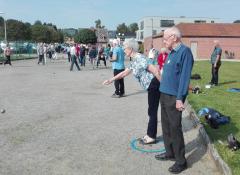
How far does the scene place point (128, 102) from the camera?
1120 centimetres

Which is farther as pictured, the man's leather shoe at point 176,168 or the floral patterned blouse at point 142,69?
the floral patterned blouse at point 142,69

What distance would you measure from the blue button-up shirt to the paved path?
1211 millimetres

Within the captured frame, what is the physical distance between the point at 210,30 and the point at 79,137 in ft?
191

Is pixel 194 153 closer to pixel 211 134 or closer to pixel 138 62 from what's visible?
pixel 211 134

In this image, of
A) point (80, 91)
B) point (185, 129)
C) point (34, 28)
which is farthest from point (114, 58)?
point (34, 28)

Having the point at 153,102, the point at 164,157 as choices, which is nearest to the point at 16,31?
the point at 153,102

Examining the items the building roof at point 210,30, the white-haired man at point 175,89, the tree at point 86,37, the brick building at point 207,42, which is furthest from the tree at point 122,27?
the white-haired man at point 175,89

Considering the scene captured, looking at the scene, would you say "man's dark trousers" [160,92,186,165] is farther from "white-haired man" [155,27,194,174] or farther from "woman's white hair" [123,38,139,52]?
"woman's white hair" [123,38,139,52]

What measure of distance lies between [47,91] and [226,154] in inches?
353

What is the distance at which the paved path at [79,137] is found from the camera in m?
5.32

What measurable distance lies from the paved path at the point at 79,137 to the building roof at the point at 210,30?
5062 cm

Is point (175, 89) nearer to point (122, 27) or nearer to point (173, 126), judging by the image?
point (173, 126)

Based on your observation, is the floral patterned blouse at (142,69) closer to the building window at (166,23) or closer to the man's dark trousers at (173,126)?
the man's dark trousers at (173,126)

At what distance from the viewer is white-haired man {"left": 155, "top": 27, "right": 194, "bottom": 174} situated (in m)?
4.80
